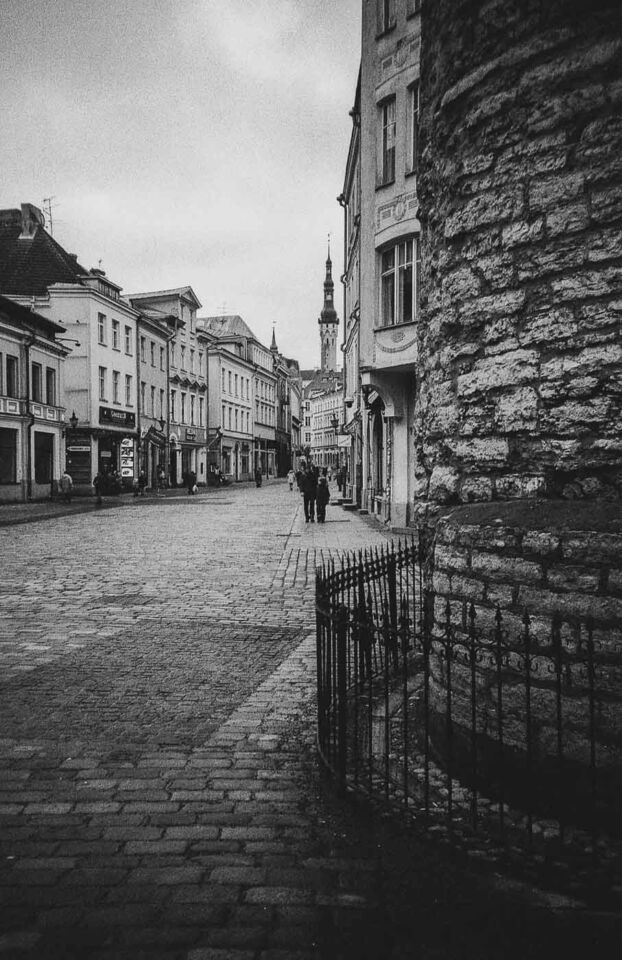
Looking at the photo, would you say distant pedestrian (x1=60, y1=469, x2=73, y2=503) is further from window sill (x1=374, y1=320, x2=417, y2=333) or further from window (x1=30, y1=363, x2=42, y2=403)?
window sill (x1=374, y1=320, x2=417, y2=333)

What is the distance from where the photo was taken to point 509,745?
389cm

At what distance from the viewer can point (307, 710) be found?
5.47m

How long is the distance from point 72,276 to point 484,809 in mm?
41503

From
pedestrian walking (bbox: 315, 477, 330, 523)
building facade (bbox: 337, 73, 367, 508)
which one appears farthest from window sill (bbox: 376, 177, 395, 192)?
pedestrian walking (bbox: 315, 477, 330, 523)

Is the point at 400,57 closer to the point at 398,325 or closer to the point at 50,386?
the point at 398,325

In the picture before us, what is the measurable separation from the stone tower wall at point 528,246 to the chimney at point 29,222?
1652 inches

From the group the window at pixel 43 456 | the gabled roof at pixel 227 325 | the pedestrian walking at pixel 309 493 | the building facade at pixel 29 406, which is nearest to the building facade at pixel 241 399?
the gabled roof at pixel 227 325

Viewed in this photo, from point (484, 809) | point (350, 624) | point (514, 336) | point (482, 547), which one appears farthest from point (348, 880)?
point (514, 336)

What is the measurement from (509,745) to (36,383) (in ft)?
113

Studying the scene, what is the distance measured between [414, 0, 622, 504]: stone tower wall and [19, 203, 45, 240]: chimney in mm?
41956

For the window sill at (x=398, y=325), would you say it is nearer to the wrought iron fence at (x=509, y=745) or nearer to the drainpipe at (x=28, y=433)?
the wrought iron fence at (x=509, y=745)

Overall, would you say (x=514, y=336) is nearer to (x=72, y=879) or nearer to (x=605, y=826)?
(x=605, y=826)

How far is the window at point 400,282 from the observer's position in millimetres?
17578

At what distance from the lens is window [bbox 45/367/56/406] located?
3550 centimetres
